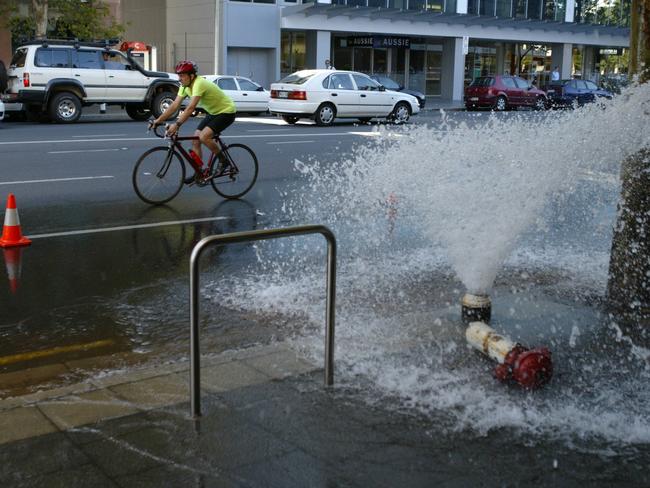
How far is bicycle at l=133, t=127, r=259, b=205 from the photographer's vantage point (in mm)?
10773

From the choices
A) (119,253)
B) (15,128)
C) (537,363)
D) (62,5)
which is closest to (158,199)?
(119,253)

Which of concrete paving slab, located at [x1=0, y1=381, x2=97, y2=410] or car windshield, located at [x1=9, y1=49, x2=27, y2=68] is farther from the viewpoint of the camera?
car windshield, located at [x1=9, y1=49, x2=27, y2=68]

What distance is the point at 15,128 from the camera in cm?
2216

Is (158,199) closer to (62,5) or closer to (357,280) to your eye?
(357,280)

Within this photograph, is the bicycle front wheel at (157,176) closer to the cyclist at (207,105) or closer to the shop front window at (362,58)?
the cyclist at (207,105)

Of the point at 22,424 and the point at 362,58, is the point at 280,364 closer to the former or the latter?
the point at 22,424

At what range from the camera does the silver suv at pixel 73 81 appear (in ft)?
76.9

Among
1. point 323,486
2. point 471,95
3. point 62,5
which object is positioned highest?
point 62,5

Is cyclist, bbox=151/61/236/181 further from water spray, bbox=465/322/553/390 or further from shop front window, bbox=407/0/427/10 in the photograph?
shop front window, bbox=407/0/427/10

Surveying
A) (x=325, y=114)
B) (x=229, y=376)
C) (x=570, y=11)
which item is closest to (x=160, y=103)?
(x=325, y=114)

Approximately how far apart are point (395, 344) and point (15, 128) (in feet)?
63.3

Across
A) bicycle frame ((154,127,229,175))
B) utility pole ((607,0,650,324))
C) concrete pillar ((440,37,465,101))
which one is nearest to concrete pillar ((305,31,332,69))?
concrete pillar ((440,37,465,101))

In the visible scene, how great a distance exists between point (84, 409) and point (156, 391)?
0.41 m

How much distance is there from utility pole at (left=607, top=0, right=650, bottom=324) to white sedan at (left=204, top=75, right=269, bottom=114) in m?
22.6
